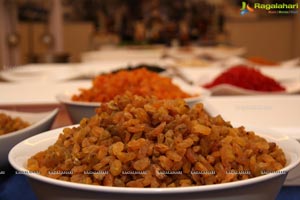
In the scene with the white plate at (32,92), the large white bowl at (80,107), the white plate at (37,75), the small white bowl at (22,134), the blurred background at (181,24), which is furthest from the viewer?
the blurred background at (181,24)

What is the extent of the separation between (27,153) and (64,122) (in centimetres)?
42

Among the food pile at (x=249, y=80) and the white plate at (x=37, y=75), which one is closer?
the food pile at (x=249, y=80)

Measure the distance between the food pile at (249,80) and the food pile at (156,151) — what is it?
766 mm

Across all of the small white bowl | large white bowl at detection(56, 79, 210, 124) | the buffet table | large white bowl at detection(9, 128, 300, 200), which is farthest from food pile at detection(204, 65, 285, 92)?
large white bowl at detection(9, 128, 300, 200)

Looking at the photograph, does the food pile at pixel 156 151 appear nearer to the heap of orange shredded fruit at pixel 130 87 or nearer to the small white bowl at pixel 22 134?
the small white bowl at pixel 22 134

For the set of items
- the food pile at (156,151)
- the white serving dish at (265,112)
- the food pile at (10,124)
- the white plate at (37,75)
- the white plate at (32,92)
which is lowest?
the white plate at (37,75)

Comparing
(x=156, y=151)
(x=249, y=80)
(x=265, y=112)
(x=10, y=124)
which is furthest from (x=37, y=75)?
(x=156, y=151)

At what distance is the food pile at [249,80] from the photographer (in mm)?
1333

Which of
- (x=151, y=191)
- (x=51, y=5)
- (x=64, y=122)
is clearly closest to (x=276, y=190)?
(x=151, y=191)

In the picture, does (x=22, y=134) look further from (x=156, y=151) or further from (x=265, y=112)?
(x=265, y=112)

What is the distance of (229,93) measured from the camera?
1226mm

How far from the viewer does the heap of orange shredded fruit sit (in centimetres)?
90

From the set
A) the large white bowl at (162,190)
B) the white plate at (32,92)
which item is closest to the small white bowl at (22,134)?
the large white bowl at (162,190)

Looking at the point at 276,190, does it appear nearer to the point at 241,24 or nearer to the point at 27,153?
the point at 27,153
